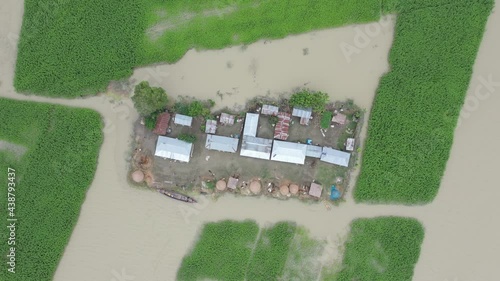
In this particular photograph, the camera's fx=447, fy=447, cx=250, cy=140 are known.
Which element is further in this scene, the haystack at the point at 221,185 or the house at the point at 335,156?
the house at the point at 335,156

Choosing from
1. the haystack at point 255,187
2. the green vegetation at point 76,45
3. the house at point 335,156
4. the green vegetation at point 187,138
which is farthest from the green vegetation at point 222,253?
the green vegetation at point 76,45

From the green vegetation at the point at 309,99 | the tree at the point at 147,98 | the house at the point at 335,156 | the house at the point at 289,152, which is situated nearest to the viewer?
the tree at the point at 147,98

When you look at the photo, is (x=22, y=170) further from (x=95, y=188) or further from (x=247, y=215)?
(x=247, y=215)

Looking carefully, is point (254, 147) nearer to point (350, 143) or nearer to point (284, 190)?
point (284, 190)

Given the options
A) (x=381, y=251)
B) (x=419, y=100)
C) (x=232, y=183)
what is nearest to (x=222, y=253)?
(x=232, y=183)

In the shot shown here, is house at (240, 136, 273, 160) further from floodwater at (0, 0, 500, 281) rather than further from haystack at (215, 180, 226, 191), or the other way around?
floodwater at (0, 0, 500, 281)

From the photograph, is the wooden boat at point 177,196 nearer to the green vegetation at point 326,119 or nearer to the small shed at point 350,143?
the green vegetation at point 326,119

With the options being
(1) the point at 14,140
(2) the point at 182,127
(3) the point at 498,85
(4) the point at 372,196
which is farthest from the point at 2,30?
(3) the point at 498,85
